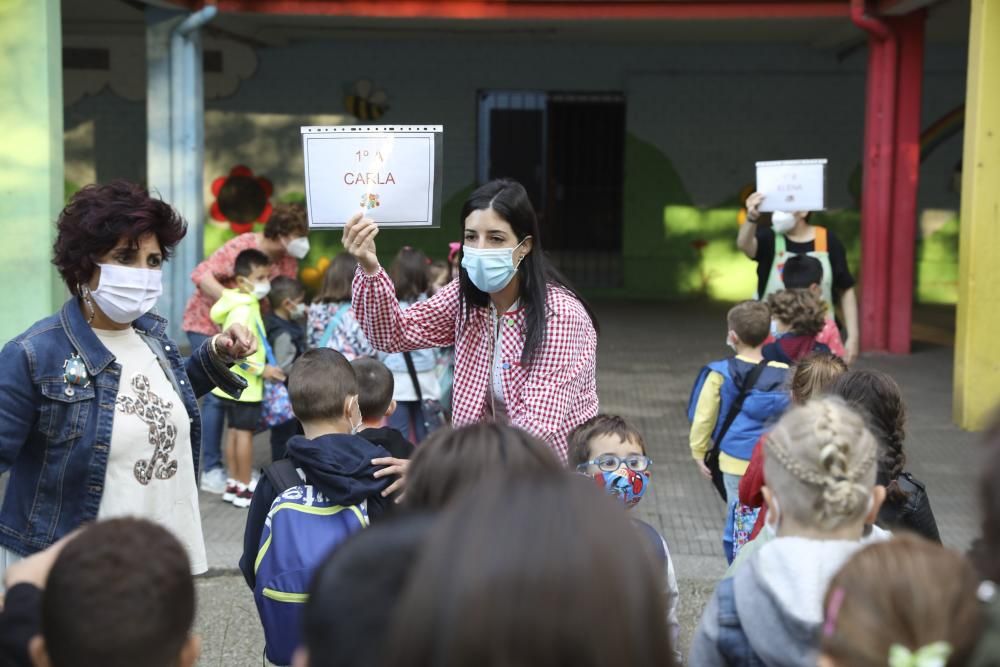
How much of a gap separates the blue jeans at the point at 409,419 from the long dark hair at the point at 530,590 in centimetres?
479

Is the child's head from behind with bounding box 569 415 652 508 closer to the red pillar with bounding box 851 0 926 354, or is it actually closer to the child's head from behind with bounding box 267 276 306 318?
the child's head from behind with bounding box 267 276 306 318

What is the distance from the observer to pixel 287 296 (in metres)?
6.67

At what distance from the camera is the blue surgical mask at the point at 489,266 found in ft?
11.4

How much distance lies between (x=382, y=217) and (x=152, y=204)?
731 mm

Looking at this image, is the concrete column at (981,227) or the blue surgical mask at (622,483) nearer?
the blue surgical mask at (622,483)

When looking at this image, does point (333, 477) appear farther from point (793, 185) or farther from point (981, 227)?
point (981, 227)

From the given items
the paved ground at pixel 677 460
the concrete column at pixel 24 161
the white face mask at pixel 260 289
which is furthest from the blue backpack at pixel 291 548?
the concrete column at pixel 24 161

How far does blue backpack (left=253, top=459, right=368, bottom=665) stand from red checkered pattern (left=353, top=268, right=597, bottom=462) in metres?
0.54

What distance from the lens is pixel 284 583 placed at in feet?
10.0

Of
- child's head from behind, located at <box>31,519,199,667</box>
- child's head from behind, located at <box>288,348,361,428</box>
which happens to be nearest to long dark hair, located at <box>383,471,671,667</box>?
child's head from behind, located at <box>31,519,199,667</box>

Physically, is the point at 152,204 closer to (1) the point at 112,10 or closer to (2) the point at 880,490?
(2) the point at 880,490

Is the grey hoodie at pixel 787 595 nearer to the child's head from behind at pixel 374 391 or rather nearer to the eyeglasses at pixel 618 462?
the eyeglasses at pixel 618 462

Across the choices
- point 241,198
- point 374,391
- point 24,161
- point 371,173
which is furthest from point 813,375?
point 241,198

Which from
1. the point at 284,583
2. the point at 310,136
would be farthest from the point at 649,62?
the point at 284,583
